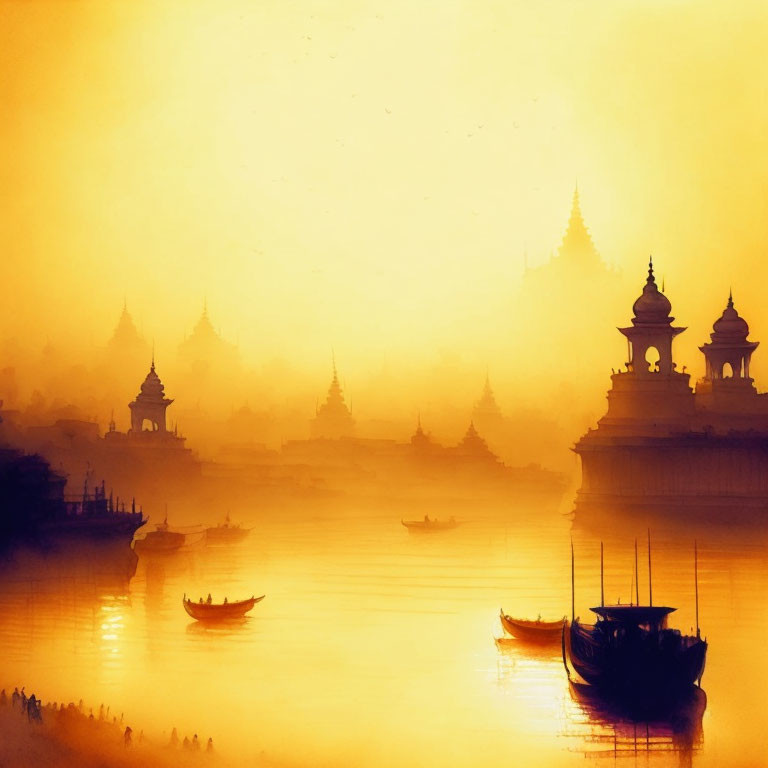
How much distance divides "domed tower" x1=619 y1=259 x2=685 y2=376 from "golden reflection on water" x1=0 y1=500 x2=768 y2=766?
31.8ft

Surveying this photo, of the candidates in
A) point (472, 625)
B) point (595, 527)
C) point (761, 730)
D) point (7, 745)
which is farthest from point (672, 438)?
point (7, 745)

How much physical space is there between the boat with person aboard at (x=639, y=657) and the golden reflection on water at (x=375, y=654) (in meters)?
0.87

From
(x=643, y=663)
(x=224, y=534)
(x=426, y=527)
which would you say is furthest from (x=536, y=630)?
(x=426, y=527)

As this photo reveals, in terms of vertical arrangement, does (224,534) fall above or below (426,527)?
below

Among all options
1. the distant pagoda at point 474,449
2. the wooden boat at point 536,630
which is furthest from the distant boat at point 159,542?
the distant pagoda at point 474,449

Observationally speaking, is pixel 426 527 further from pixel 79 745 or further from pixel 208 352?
pixel 79 745

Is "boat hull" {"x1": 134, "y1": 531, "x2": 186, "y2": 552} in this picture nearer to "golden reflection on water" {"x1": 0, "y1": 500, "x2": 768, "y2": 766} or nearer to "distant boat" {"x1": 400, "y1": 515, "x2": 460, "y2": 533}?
"golden reflection on water" {"x1": 0, "y1": 500, "x2": 768, "y2": 766}

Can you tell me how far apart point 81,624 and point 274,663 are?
26.2 feet

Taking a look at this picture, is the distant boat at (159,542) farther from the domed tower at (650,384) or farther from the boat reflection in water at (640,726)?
the boat reflection in water at (640,726)

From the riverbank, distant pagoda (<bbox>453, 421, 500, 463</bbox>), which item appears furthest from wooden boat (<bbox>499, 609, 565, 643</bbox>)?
distant pagoda (<bbox>453, 421, 500, 463</bbox>)

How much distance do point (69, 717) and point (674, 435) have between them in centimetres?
4496

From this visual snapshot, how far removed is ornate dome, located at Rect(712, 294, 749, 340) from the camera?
75.7 meters

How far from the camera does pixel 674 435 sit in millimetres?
72562

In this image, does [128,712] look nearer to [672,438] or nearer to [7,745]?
[7,745]
